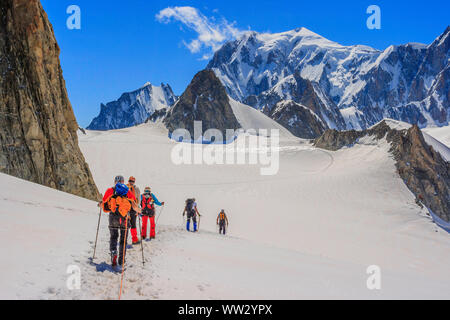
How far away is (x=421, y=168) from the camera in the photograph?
24.1 m

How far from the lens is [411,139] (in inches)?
1023

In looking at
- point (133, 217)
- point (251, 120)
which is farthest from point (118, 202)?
point (251, 120)

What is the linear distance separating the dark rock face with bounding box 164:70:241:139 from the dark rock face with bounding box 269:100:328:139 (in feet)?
82.2

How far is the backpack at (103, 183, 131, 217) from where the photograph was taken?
4277mm

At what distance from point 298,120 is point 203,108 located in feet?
122

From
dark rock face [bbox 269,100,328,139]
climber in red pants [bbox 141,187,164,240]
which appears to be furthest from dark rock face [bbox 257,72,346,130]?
climber in red pants [bbox 141,187,164,240]

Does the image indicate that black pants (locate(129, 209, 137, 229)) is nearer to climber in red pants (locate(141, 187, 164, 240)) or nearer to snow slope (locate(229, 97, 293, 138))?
climber in red pants (locate(141, 187, 164, 240))

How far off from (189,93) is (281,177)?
51.9 metres

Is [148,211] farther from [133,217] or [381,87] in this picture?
[381,87]

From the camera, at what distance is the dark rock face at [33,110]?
11.4 meters

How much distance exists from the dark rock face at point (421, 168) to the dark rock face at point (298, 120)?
197 ft

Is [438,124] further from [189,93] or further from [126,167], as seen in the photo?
[126,167]

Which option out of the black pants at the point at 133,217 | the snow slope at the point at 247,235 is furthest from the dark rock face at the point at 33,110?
the black pants at the point at 133,217

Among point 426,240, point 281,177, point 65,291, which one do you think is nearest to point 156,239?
point 65,291
